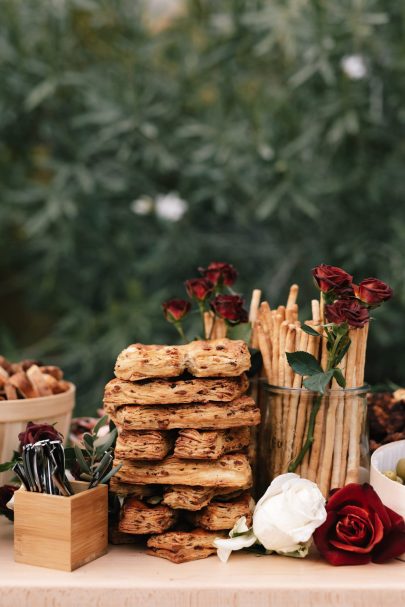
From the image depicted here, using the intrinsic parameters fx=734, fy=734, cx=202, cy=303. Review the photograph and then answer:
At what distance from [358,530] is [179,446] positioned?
0.25 m

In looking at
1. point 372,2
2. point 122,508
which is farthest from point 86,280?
point 122,508

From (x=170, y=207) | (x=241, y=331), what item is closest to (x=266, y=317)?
(x=241, y=331)

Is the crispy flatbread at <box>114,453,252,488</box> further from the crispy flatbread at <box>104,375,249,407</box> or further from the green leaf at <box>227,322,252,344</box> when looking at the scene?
the green leaf at <box>227,322,252,344</box>

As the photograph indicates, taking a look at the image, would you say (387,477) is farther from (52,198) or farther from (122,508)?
(52,198)

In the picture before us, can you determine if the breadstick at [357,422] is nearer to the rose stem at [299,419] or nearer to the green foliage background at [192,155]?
the rose stem at [299,419]

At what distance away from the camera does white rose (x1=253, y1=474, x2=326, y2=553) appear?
0.92 m

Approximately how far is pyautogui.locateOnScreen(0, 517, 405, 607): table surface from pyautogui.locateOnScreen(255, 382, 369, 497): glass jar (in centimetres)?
17

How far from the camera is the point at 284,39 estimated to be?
2.83m

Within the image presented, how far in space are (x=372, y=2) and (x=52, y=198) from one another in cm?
145

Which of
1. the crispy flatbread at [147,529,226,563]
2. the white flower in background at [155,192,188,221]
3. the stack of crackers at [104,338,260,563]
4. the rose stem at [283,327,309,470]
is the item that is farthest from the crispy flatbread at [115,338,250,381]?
the white flower in background at [155,192,188,221]

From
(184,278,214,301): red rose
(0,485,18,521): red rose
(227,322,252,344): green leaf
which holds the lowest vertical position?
(0,485,18,521): red rose

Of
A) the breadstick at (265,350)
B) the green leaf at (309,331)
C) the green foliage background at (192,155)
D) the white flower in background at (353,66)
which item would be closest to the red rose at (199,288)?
the breadstick at (265,350)

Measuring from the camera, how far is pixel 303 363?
1.02m

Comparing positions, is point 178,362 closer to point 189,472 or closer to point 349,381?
point 189,472
